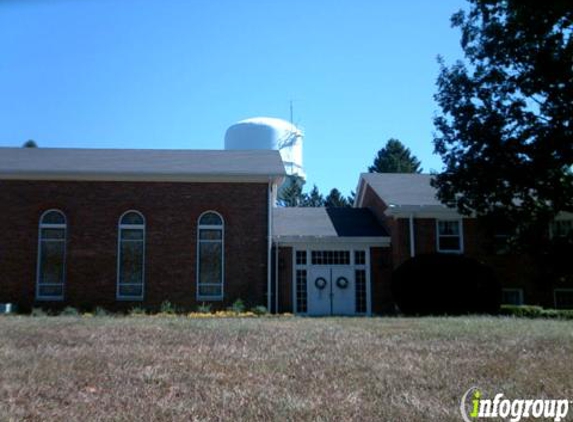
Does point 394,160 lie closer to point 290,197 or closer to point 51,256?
point 290,197

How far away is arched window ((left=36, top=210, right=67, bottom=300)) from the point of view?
2638 centimetres

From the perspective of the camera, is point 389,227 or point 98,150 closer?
point 389,227

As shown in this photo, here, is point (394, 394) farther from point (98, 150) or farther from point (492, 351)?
point (98, 150)

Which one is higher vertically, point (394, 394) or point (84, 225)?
point (84, 225)

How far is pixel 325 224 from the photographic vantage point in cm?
2945

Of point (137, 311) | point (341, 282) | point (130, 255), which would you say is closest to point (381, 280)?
point (341, 282)

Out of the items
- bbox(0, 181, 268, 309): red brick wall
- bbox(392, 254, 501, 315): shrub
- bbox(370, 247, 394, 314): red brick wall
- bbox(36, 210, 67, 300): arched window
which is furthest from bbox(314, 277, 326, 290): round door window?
bbox(36, 210, 67, 300): arched window

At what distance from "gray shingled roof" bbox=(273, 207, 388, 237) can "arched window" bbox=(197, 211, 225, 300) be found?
7.94 ft

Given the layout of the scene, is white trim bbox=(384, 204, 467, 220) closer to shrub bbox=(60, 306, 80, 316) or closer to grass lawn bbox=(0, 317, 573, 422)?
shrub bbox=(60, 306, 80, 316)

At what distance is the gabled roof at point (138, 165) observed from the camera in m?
26.8

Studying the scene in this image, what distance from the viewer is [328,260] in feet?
91.3

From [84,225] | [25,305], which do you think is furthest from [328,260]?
[25,305]

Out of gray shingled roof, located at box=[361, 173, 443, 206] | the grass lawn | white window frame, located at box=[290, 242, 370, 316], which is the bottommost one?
the grass lawn

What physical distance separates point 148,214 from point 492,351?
18.9 meters
